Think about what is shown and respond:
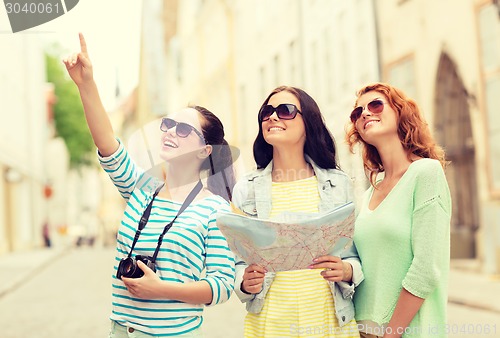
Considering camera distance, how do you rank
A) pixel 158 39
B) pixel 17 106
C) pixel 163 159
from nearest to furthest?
pixel 163 159
pixel 17 106
pixel 158 39

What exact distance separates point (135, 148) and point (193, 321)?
2.20 feet

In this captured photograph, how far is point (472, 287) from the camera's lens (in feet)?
38.2

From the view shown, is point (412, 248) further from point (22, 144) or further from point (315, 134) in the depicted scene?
point (22, 144)

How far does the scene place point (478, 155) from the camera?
44.7 feet

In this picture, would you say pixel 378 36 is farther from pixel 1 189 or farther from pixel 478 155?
pixel 1 189

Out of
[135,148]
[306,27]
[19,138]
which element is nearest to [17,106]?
[19,138]

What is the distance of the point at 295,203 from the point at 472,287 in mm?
9306

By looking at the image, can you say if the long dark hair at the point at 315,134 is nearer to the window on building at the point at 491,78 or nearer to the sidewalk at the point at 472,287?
the sidewalk at the point at 472,287

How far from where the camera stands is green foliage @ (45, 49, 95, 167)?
48.9 meters

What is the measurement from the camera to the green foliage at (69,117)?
48.9 m

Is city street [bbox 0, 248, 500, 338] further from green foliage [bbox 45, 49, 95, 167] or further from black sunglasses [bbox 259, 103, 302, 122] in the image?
green foliage [bbox 45, 49, 95, 167]

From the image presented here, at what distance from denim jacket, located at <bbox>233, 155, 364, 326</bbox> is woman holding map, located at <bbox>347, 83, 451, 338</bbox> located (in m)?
0.05

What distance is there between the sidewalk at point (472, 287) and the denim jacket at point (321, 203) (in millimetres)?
6777

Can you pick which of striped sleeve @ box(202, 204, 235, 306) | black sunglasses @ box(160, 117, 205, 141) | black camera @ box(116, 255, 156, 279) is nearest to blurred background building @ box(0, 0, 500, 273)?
black sunglasses @ box(160, 117, 205, 141)
